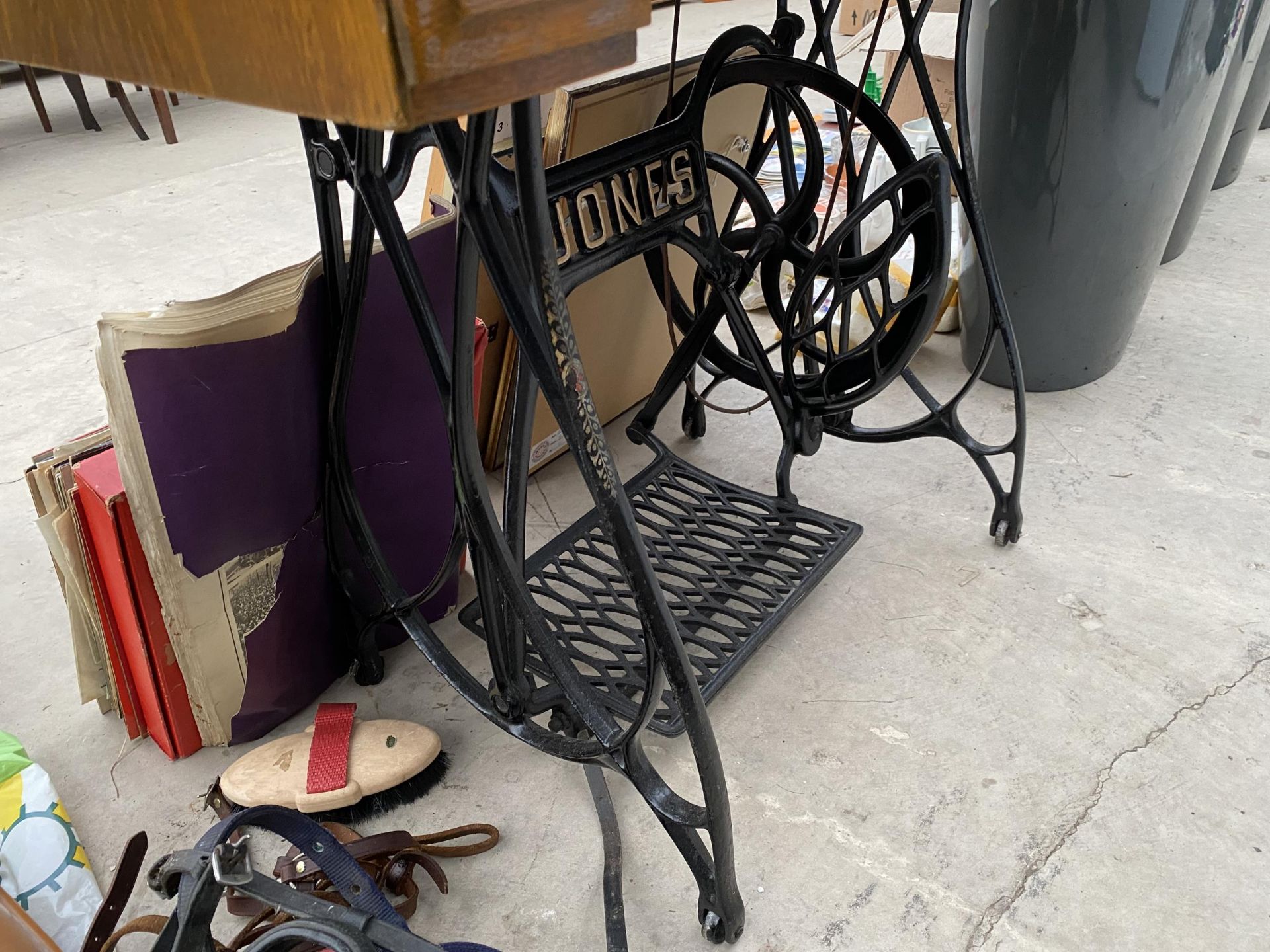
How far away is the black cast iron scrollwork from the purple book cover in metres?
0.05

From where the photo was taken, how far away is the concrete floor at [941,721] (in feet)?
3.43

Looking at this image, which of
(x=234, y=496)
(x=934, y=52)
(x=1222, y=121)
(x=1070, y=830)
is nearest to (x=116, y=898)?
(x=234, y=496)

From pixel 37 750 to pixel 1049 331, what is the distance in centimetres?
193

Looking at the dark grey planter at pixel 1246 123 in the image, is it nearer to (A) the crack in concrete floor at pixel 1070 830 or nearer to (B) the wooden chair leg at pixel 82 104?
(A) the crack in concrete floor at pixel 1070 830

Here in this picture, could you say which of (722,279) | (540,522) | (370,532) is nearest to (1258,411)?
(722,279)

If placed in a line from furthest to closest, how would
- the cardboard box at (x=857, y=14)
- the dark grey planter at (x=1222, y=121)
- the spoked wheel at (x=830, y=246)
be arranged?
the cardboard box at (x=857, y=14), the dark grey planter at (x=1222, y=121), the spoked wheel at (x=830, y=246)

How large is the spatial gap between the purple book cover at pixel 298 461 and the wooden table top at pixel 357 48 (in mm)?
443

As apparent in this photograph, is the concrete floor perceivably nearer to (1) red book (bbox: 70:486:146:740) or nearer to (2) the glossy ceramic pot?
(1) red book (bbox: 70:486:146:740)

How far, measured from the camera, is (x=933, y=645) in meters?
1.38

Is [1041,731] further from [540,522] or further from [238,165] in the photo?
[238,165]

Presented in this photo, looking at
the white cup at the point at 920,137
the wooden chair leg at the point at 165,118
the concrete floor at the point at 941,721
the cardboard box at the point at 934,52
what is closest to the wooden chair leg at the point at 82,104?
the wooden chair leg at the point at 165,118

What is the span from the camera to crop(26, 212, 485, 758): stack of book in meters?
0.97

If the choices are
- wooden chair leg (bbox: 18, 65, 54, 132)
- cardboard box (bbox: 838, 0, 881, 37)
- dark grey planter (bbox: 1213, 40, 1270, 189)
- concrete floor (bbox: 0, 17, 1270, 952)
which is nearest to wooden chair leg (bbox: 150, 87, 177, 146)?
wooden chair leg (bbox: 18, 65, 54, 132)

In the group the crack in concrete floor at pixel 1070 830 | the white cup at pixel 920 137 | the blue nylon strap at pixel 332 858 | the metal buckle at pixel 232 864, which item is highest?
the white cup at pixel 920 137
